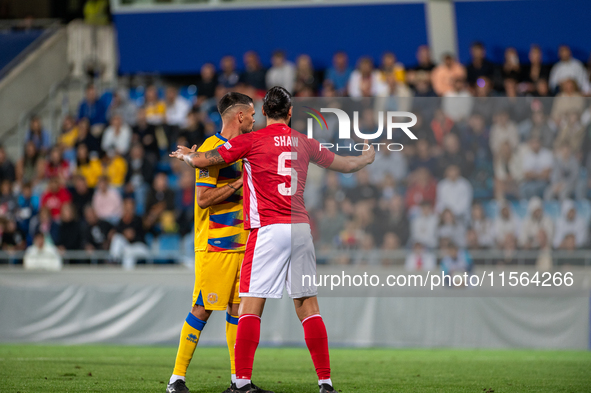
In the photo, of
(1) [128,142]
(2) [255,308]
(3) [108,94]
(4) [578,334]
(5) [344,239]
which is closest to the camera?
(2) [255,308]

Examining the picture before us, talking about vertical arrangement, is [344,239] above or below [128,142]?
below

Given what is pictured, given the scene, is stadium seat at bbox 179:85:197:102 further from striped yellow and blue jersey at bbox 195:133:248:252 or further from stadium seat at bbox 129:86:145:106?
striped yellow and blue jersey at bbox 195:133:248:252

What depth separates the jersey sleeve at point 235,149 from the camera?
6.07 meters

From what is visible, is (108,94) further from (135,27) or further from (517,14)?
(517,14)

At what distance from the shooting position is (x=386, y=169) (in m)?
13.4

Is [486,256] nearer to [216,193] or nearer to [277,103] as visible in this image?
[216,193]

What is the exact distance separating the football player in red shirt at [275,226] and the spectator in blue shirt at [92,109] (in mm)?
13350

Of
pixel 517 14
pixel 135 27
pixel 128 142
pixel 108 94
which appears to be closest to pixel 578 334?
pixel 517 14

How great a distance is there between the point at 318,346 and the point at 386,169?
25.5 ft

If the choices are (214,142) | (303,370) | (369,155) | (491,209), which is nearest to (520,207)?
(491,209)

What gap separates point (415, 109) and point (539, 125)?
225 cm

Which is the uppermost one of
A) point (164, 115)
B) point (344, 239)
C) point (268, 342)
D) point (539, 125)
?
point (164, 115)

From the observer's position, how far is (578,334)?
11.9m

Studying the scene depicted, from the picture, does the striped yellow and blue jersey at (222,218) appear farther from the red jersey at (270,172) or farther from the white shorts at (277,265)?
the white shorts at (277,265)
